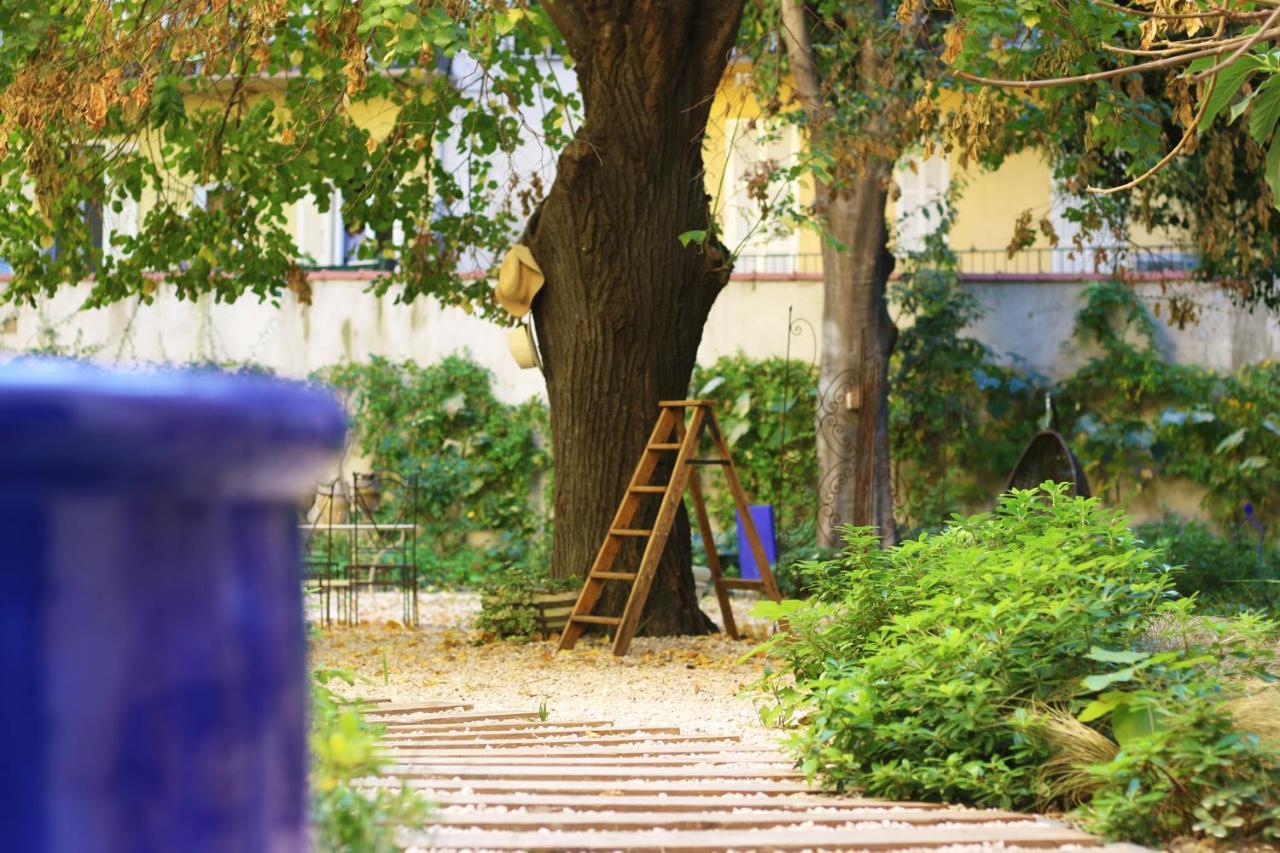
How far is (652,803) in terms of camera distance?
11.3ft

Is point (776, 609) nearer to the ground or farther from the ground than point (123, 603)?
nearer to the ground

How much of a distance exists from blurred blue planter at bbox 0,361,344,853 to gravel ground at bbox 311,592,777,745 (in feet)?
12.0

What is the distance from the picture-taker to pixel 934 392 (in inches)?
565

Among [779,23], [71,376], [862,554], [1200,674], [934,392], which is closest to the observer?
[71,376]

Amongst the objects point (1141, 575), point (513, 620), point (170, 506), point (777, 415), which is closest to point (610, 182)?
point (513, 620)

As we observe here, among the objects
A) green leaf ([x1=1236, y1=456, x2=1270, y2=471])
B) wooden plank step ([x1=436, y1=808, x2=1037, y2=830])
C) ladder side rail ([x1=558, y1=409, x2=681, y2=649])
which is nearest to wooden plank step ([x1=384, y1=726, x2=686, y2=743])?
wooden plank step ([x1=436, y1=808, x2=1037, y2=830])

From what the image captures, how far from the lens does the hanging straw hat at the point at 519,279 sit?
8.73 meters

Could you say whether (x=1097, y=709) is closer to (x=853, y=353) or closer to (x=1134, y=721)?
(x=1134, y=721)

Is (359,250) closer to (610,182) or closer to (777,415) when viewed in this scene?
(610,182)

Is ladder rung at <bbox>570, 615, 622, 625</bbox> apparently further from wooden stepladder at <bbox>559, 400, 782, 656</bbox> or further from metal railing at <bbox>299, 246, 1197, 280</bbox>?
metal railing at <bbox>299, 246, 1197, 280</bbox>

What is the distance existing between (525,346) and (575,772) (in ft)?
17.6

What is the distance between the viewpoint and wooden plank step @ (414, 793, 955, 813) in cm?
341

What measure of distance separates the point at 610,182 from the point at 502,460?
6.72 m

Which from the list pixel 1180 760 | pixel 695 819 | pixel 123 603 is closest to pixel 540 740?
pixel 695 819
